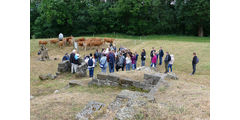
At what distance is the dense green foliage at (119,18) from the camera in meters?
39.9

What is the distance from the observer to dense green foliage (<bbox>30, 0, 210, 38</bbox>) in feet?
131

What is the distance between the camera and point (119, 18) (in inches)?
1737

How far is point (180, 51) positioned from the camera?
2052 centimetres

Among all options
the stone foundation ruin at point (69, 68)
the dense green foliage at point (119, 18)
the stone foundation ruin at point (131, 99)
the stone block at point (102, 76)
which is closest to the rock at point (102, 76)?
the stone block at point (102, 76)

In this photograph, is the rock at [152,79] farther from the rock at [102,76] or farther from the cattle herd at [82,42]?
the cattle herd at [82,42]

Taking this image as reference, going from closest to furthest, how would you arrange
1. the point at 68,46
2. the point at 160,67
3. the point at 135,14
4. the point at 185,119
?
the point at 185,119
the point at 160,67
the point at 68,46
the point at 135,14

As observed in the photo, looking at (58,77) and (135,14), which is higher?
(135,14)

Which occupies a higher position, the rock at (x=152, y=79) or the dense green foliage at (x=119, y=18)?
the dense green foliage at (x=119, y=18)

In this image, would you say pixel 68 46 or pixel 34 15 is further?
pixel 34 15

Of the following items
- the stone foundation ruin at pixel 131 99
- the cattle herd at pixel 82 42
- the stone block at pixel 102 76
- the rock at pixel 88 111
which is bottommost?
the rock at pixel 88 111

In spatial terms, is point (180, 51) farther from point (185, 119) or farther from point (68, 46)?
point (185, 119)

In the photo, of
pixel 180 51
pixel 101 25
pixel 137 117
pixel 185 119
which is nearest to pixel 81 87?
pixel 137 117

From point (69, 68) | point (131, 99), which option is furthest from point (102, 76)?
point (69, 68)

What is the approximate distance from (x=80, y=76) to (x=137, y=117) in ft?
26.3
